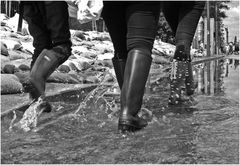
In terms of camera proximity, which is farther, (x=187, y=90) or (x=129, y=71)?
(x=187, y=90)

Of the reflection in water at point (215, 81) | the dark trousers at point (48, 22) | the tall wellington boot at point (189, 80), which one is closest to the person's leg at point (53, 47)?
the dark trousers at point (48, 22)

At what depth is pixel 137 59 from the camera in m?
2.42

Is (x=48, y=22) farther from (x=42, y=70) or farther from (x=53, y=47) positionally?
(x=42, y=70)

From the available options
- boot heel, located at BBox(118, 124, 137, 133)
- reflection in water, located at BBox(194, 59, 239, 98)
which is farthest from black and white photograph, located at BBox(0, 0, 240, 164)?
reflection in water, located at BBox(194, 59, 239, 98)

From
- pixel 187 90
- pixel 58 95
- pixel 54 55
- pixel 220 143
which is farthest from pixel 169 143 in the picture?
pixel 58 95

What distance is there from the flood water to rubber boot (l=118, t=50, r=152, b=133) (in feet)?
0.21

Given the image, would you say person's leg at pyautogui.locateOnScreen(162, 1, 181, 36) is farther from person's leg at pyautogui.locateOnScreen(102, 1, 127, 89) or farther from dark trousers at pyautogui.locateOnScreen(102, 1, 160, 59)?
dark trousers at pyautogui.locateOnScreen(102, 1, 160, 59)

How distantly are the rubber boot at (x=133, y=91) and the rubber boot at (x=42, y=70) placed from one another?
71 cm

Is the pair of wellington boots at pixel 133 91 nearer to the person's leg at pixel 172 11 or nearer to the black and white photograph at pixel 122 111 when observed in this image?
the black and white photograph at pixel 122 111

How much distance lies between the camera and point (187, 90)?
3.65m

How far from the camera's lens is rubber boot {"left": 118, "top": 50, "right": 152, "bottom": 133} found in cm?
230

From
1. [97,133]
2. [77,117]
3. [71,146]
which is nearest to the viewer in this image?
[71,146]

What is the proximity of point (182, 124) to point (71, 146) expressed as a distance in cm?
84

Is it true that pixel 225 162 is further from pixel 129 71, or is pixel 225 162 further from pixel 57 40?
pixel 57 40
